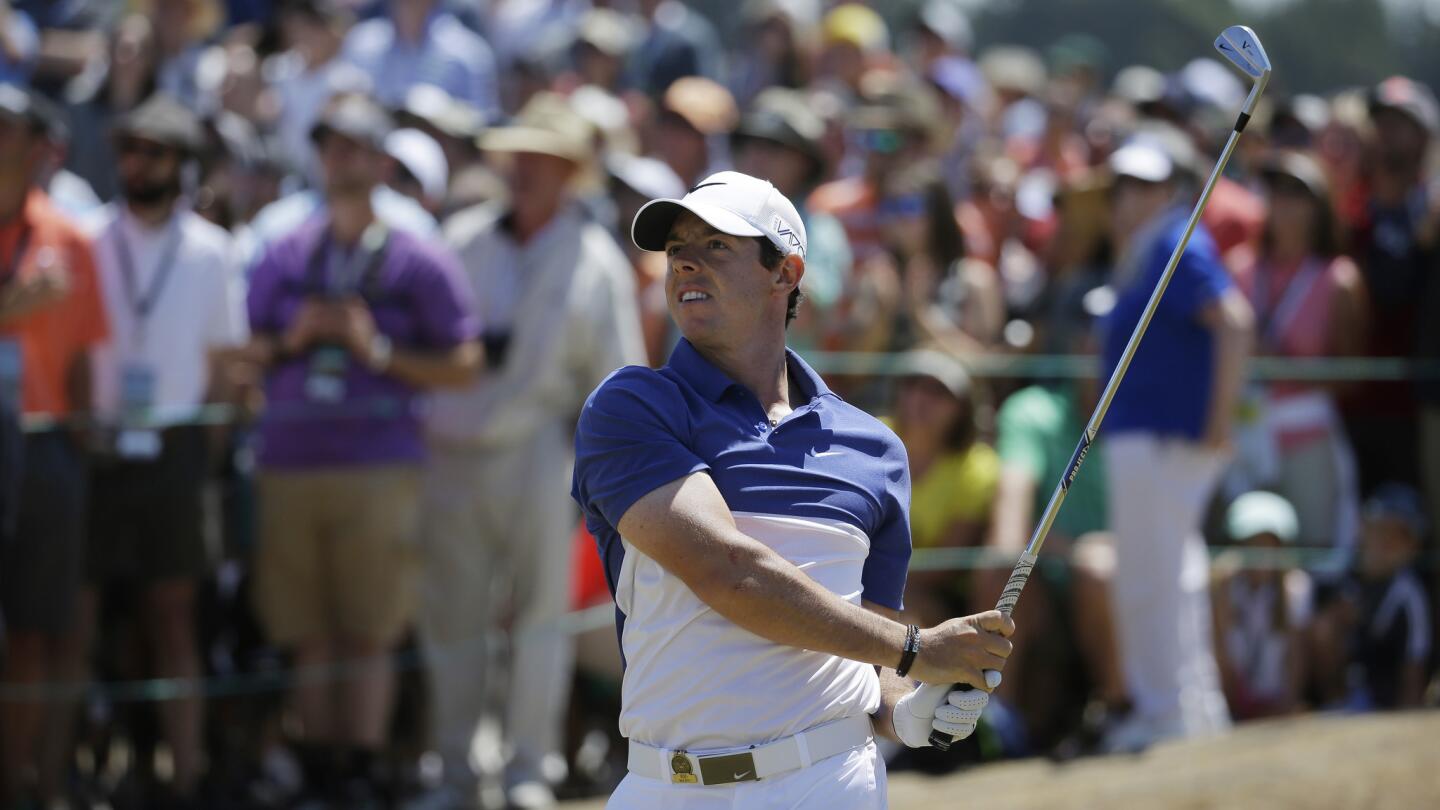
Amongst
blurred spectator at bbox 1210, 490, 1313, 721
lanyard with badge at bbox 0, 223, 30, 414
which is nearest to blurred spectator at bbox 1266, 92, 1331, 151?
blurred spectator at bbox 1210, 490, 1313, 721

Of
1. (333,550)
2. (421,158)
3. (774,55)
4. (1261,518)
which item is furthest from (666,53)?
(333,550)

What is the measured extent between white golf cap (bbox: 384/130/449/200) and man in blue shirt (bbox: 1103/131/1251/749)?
3138mm

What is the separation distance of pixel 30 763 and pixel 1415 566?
614cm

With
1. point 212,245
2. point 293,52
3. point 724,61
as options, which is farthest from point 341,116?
point 724,61

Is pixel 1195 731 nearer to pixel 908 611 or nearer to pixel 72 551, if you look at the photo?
pixel 908 611

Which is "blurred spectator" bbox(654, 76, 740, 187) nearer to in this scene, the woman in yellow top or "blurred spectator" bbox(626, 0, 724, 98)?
"blurred spectator" bbox(626, 0, 724, 98)

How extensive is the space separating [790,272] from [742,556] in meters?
0.72

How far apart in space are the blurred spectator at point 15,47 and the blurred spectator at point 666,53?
375 centimetres

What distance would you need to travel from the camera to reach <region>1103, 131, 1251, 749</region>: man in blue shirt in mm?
8664

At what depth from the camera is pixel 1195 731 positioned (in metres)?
8.96

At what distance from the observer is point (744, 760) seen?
13.4ft

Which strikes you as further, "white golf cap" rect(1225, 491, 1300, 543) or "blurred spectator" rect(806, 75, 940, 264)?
"blurred spectator" rect(806, 75, 940, 264)

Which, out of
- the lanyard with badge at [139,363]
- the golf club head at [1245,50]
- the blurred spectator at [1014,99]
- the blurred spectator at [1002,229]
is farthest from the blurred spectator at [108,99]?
the golf club head at [1245,50]

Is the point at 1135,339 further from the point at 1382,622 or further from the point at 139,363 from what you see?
the point at 1382,622
